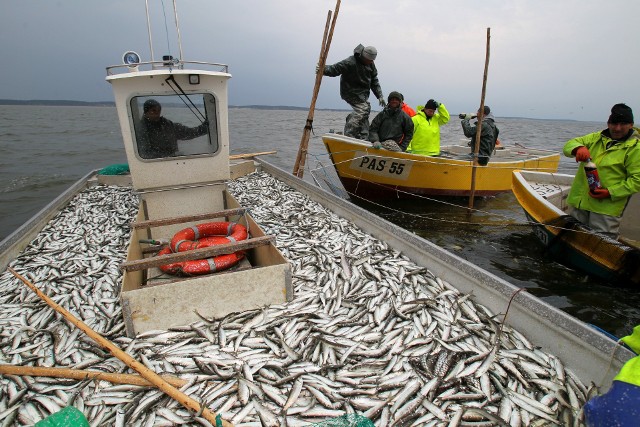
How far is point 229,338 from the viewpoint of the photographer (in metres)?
3.63

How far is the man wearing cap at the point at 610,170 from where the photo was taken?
216 inches

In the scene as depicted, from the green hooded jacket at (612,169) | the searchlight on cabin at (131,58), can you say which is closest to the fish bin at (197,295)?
the searchlight on cabin at (131,58)

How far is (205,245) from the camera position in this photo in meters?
5.02

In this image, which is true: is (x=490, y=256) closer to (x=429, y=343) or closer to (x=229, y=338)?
(x=429, y=343)

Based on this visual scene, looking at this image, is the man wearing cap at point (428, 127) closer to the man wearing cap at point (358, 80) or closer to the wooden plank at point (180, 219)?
the man wearing cap at point (358, 80)

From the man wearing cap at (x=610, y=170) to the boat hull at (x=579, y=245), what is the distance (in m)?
0.30

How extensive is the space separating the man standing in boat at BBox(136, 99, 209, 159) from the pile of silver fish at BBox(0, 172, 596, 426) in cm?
206

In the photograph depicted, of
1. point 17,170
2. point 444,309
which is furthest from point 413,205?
point 17,170

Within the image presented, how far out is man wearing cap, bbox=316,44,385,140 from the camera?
1002 centimetres

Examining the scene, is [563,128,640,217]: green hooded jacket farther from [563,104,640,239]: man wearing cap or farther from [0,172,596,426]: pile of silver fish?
[0,172,596,426]: pile of silver fish

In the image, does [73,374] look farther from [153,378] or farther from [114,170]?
[114,170]

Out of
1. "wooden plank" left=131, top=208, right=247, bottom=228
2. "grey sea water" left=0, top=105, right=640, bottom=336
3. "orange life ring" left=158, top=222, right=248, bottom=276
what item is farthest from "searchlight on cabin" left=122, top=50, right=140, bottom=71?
"grey sea water" left=0, top=105, right=640, bottom=336

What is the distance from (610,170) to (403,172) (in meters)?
5.76

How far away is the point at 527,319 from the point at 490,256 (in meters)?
5.64
